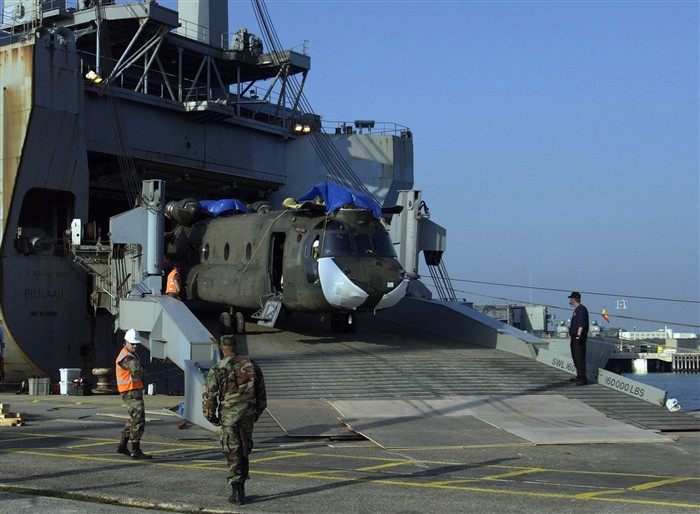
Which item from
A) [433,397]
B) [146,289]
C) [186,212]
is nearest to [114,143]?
[186,212]

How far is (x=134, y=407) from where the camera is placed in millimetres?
12305

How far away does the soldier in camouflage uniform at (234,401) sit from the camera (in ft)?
31.3

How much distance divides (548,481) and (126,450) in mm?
5623

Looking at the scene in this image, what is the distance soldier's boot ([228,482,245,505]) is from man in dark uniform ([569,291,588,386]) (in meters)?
11.5

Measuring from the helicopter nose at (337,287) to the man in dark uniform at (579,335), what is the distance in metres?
4.70

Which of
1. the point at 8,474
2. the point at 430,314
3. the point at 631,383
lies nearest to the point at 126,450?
the point at 8,474

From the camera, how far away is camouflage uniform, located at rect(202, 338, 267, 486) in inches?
376

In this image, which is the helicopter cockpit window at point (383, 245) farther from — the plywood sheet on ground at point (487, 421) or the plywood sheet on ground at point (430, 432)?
the plywood sheet on ground at point (430, 432)

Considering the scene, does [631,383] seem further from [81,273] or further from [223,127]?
[223,127]

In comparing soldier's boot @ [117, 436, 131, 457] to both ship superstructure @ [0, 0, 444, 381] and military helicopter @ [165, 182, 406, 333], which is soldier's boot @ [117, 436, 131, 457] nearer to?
military helicopter @ [165, 182, 406, 333]

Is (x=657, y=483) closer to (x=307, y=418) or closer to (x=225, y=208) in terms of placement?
(x=307, y=418)

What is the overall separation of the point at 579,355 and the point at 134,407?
10.4 m

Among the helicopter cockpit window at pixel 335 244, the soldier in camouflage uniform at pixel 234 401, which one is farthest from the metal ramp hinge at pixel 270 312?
the soldier in camouflage uniform at pixel 234 401

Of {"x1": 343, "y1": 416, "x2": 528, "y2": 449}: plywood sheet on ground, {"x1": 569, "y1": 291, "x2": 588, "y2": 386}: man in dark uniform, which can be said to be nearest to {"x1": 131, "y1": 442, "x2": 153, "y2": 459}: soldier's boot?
{"x1": 343, "y1": 416, "x2": 528, "y2": 449}: plywood sheet on ground
